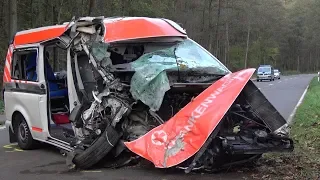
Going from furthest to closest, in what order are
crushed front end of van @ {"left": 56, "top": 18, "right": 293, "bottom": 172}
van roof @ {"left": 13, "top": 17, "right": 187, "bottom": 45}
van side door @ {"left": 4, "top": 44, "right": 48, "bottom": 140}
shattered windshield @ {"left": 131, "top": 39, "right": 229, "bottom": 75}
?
van side door @ {"left": 4, "top": 44, "right": 48, "bottom": 140} → van roof @ {"left": 13, "top": 17, "right": 187, "bottom": 45} → shattered windshield @ {"left": 131, "top": 39, "right": 229, "bottom": 75} → crushed front end of van @ {"left": 56, "top": 18, "right": 293, "bottom": 172}

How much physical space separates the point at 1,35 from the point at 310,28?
66.0 metres

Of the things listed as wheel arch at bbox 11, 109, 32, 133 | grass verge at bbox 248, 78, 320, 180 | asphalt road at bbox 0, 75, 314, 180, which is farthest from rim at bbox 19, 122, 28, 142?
grass verge at bbox 248, 78, 320, 180

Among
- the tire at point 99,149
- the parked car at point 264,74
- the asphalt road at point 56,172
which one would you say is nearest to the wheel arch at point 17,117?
the asphalt road at point 56,172

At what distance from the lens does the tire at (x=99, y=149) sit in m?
6.46

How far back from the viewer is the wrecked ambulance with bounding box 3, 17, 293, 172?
19.3 feet

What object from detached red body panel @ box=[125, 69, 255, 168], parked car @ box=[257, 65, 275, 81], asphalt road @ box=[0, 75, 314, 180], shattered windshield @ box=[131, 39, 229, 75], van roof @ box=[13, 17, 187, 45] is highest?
van roof @ box=[13, 17, 187, 45]

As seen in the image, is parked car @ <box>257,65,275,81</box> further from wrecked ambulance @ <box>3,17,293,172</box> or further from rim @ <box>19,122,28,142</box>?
wrecked ambulance @ <box>3,17,293,172</box>

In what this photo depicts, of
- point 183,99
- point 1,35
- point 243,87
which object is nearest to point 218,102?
point 243,87

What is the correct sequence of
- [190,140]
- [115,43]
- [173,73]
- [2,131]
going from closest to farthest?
[190,140] → [173,73] → [115,43] → [2,131]

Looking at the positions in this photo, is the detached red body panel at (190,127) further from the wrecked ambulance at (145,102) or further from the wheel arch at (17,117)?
the wheel arch at (17,117)

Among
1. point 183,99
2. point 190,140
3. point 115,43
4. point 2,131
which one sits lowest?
point 2,131

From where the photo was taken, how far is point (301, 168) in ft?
20.1

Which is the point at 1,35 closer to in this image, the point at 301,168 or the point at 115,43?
the point at 115,43

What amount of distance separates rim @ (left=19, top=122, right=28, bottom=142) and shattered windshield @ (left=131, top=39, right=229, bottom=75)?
116 inches
